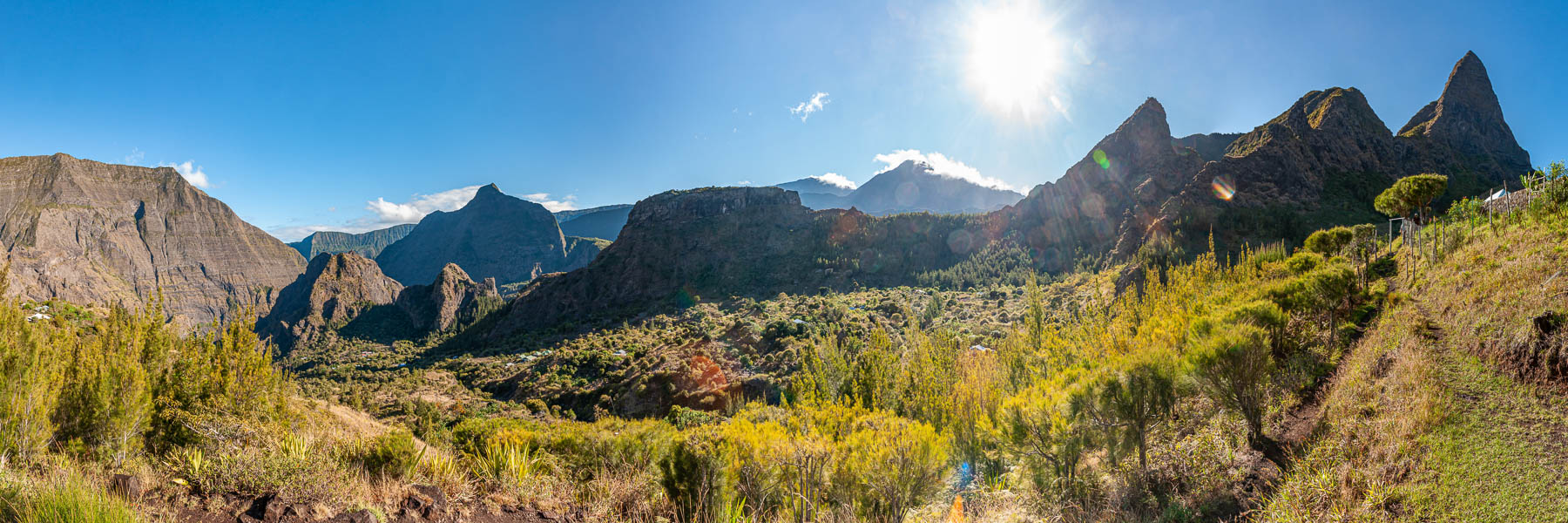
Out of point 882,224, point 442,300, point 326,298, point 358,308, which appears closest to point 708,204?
point 882,224

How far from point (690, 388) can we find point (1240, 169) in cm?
6474

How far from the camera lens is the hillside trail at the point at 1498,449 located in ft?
17.4

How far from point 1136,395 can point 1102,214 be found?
319 feet

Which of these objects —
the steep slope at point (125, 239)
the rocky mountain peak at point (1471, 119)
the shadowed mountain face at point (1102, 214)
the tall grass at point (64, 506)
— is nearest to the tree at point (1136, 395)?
the tall grass at point (64, 506)

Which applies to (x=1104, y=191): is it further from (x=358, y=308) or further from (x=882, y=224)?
(x=358, y=308)

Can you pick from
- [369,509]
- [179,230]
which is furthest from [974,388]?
[179,230]

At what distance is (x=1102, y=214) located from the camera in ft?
295

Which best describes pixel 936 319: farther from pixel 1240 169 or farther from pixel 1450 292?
pixel 1450 292

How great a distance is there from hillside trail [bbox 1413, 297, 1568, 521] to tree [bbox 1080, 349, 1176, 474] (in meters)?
2.71

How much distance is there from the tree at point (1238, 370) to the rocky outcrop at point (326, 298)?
162 m

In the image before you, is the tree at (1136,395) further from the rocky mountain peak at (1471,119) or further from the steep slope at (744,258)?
the rocky mountain peak at (1471,119)

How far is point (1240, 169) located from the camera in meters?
56.0

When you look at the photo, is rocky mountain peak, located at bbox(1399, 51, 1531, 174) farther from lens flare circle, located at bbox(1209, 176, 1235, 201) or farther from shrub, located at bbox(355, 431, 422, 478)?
shrub, located at bbox(355, 431, 422, 478)

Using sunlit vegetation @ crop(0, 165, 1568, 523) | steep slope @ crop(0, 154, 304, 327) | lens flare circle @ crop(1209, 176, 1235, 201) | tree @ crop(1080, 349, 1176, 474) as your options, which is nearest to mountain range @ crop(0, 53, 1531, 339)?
lens flare circle @ crop(1209, 176, 1235, 201)
